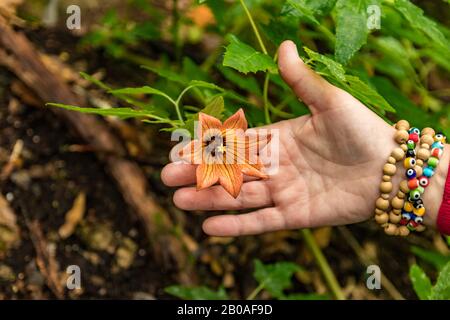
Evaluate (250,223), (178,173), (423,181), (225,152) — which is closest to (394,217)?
(423,181)

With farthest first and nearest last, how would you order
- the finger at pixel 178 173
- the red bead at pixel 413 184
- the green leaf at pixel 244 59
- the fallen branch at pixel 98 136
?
the fallen branch at pixel 98 136 → the finger at pixel 178 173 → the red bead at pixel 413 184 → the green leaf at pixel 244 59

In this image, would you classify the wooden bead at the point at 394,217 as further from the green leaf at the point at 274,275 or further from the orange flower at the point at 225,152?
the green leaf at the point at 274,275

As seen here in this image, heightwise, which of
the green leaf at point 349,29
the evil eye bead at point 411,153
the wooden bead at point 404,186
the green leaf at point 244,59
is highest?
the green leaf at point 349,29

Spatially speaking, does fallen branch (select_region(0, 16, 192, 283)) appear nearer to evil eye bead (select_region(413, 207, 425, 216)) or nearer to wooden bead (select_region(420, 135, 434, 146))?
evil eye bead (select_region(413, 207, 425, 216))

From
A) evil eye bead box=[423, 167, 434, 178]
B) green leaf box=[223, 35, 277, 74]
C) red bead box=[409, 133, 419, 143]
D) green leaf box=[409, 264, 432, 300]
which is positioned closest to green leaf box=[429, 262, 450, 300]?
green leaf box=[409, 264, 432, 300]

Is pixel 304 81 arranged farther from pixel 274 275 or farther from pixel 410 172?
pixel 274 275

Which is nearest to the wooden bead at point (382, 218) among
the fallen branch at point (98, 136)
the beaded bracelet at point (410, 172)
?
the beaded bracelet at point (410, 172)
